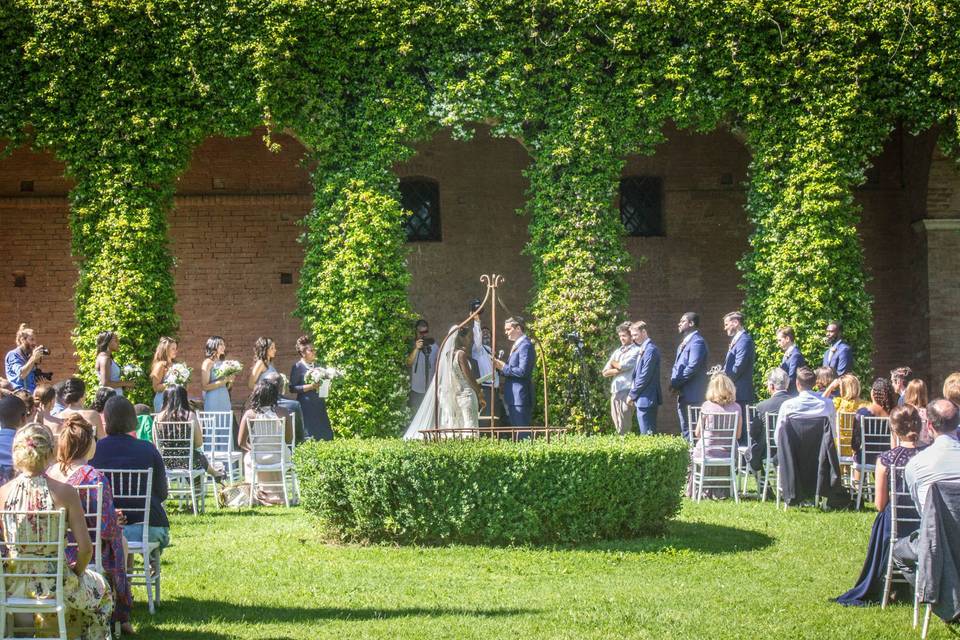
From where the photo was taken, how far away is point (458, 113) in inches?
581

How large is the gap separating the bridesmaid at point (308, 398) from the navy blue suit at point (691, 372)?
4.47 m

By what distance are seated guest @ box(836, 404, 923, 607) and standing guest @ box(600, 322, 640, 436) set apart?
653 centimetres

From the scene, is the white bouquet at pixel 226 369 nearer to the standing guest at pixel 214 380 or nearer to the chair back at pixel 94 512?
the standing guest at pixel 214 380

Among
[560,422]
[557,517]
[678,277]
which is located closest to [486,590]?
[557,517]

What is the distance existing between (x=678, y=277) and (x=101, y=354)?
29.9 feet

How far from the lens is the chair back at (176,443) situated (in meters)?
10.8

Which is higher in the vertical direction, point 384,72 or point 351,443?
point 384,72

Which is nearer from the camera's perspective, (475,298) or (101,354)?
(101,354)

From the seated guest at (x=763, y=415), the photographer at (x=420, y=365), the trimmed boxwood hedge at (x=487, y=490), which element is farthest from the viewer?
the photographer at (x=420, y=365)

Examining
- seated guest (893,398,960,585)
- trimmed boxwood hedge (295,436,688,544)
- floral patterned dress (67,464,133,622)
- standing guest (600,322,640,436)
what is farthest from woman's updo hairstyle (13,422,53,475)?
standing guest (600,322,640,436)

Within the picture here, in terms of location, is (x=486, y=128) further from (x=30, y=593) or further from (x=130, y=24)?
(x=30, y=593)

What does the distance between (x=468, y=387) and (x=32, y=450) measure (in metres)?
8.01

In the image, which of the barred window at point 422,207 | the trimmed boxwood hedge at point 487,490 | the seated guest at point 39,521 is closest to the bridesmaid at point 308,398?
the barred window at point 422,207

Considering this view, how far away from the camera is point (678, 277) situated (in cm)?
1773
